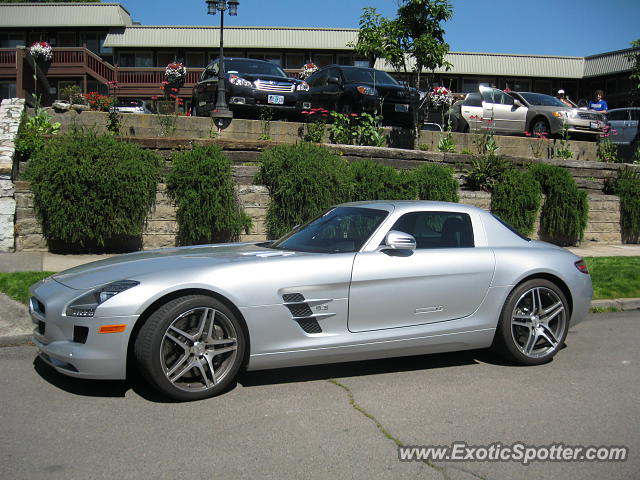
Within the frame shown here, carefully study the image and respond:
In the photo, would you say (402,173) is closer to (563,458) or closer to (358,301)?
(358,301)

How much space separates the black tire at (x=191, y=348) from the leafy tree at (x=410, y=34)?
1051cm

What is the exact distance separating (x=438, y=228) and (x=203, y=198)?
17.6 ft

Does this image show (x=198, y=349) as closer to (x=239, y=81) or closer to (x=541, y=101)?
(x=239, y=81)

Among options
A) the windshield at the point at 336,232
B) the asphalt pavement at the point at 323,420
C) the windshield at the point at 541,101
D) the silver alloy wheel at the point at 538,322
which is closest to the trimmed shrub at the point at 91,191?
the asphalt pavement at the point at 323,420

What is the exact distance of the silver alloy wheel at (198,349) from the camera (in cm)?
441

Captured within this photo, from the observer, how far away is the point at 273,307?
183 inches

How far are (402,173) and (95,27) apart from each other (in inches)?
1111

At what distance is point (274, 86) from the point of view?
48.1 ft

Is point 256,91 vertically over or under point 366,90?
under

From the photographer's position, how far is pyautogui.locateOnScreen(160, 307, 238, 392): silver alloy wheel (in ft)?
14.5

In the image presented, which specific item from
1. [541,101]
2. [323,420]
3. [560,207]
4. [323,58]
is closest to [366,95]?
[560,207]

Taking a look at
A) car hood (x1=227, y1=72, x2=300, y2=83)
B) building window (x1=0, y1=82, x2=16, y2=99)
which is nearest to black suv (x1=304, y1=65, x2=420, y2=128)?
car hood (x1=227, y1=72, x2=300, y2=83)

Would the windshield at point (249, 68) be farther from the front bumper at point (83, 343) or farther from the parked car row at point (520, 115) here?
the front bumper at point (83, 343)

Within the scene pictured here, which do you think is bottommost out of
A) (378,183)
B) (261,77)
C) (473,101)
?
(378,183)
